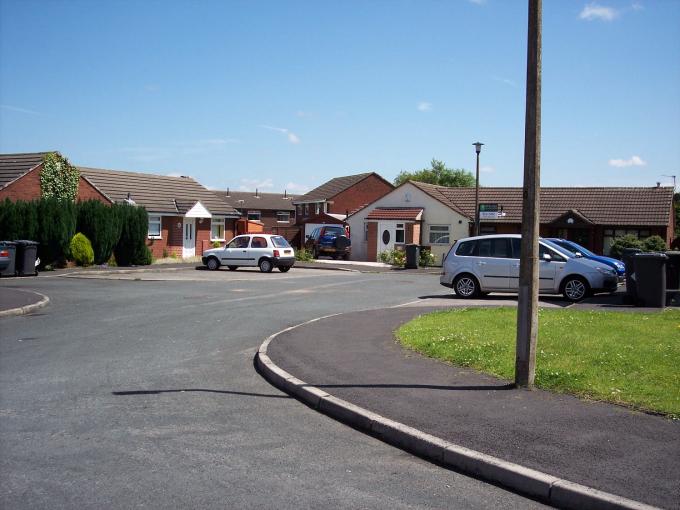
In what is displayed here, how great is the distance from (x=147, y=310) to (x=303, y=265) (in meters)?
22.0

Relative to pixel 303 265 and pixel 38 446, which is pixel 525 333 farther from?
pixel 303 265

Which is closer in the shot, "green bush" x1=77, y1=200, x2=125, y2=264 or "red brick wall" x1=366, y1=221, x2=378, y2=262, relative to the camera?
"green bush" x1=77, y1=200, x2=125, y2=264

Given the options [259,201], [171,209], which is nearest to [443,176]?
[259,201]

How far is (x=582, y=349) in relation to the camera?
9.59 m

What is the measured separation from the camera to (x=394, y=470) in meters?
5.61

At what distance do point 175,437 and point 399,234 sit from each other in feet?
124

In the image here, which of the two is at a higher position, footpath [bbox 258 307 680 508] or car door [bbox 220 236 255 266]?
car door [bbox 220 236 255 266]

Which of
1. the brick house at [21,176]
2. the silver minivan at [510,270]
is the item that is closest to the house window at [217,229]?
the brick house at [21,176]

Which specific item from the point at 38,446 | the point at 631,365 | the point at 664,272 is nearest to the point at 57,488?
the point at 38,446

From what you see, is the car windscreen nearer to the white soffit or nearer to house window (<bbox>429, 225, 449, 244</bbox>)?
the white soffit

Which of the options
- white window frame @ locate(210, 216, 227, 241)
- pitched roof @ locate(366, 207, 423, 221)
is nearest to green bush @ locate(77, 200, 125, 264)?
white window frame @ locate(210, 216, 227, 241)

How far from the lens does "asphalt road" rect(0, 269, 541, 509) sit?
4.98 metres

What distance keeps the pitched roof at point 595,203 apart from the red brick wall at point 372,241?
382 centimetres

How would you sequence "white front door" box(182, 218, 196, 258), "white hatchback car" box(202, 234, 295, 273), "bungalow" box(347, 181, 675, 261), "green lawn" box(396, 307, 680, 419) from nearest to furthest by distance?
"green lawn" box(396, 307, 680, 419) < "white hatchback car" box(202, 234, 295, 273) < "bungalow" box(347, 181, 675, 261) < "white front door" box(182, 218, 196, 258)
